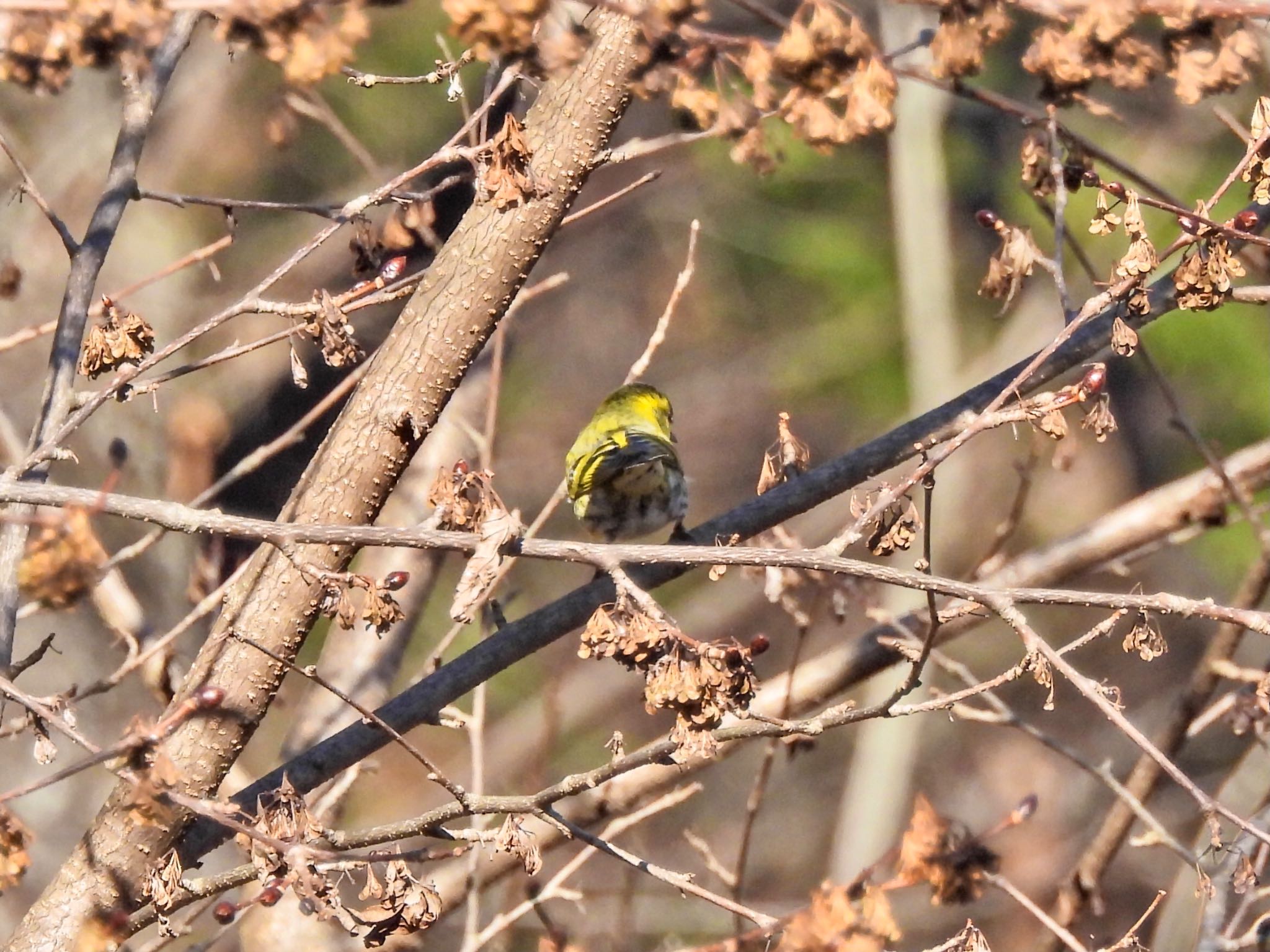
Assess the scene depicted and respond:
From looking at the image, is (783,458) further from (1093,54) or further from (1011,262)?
(1093,54)

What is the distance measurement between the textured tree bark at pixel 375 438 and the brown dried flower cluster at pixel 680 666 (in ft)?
2.08

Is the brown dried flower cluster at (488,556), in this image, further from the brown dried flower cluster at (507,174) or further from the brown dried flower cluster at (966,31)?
the brown dried flower cluster at (966,31)

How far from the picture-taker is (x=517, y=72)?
1793 millimetres

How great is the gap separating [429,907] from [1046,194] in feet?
3.73

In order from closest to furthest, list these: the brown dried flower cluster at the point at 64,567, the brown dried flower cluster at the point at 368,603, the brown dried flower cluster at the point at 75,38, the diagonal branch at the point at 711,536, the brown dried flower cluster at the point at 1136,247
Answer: the brown dried flower cluster at the point at 75,38
the brown dried flower cluster at the point at 64,567
the brown dried flower cluster at the point at 1136,247
the brown dried flower cluster at the point at 368,603
the diagonal branch at the point at 711,536

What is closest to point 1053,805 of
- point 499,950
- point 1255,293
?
point 499,950

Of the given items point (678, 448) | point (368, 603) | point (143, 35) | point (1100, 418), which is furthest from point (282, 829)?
point (678, 448)

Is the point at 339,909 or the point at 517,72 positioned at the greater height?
the point at 517,72

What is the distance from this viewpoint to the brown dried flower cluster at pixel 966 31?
1201mm

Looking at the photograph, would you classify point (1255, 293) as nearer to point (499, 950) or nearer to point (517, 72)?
point (517, 72)

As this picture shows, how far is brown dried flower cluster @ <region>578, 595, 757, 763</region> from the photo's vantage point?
1353 millimetres

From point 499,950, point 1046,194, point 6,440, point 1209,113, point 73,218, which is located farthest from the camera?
point 1209,113

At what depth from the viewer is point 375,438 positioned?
1.92 m

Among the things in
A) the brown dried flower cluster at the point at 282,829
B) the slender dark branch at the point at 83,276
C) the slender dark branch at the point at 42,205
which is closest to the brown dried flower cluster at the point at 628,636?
the brown dried flower cluster at the point at 282,829
